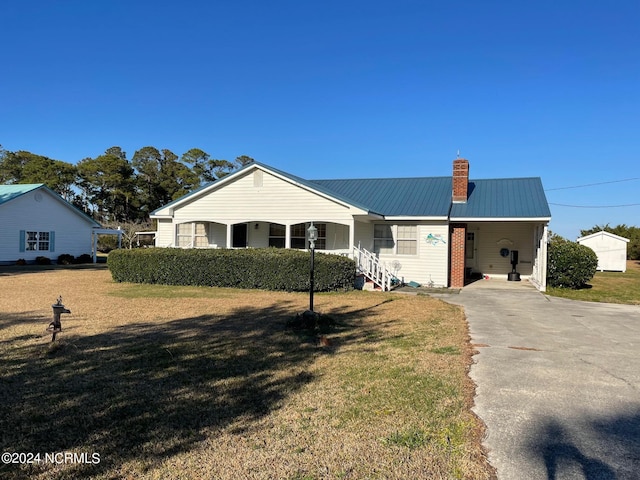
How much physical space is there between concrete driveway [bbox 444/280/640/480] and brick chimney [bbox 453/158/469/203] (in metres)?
9.30

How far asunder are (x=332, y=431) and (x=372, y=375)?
1678 mm

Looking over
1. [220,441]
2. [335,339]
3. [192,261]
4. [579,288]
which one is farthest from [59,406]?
[579,288]

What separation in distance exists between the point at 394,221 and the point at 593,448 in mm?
14234

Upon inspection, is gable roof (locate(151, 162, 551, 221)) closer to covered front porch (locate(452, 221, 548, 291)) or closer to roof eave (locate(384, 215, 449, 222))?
roof eave (locate(384, 215, 449, 222))

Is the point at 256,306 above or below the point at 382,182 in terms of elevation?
below

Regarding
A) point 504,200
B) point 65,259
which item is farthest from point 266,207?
point 65,259

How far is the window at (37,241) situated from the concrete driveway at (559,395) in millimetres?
28865

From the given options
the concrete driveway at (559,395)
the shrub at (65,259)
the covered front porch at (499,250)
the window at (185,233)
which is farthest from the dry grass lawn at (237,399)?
the shrub at (65,259)

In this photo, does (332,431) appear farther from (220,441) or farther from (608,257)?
(608,257)

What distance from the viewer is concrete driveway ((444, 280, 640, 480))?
339 cm

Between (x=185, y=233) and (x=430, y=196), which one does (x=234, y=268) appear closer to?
(x=185, y=233)

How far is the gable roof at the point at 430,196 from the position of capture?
16.9 meters

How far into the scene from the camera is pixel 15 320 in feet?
28.6

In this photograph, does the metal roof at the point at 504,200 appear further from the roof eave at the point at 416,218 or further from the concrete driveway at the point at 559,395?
the concrete driveway at the point at 559,395
